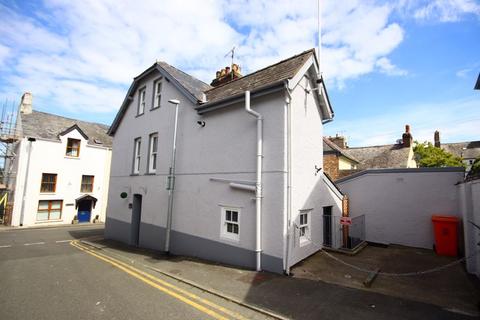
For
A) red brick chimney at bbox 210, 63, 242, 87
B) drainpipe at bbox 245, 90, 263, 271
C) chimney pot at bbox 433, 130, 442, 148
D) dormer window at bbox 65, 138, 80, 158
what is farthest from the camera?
chimney pot at bbox 433, 130, 442, 148

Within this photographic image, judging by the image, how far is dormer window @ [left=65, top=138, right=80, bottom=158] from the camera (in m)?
25.2

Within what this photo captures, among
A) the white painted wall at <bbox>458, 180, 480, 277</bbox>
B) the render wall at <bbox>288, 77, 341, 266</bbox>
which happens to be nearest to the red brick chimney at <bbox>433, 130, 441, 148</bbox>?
the render wall at <bbox>288, 77, 341, 266</bbox>

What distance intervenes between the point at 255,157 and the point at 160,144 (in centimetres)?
648

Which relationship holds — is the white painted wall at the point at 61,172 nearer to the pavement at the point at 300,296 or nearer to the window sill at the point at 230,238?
the pavement at the point at 300,296

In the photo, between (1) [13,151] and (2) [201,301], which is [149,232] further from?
(1) [13,151]

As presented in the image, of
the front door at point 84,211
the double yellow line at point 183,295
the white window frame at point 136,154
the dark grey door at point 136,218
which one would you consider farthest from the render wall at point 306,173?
the front door at point 84,211

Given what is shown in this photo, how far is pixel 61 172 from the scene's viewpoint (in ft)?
79.6

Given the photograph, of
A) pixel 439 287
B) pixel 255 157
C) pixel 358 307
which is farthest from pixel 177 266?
pixel 439 287

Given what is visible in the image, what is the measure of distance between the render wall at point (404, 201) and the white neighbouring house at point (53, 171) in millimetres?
26586

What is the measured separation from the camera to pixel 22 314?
5.23m

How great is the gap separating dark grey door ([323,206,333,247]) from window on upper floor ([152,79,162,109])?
1055 cm

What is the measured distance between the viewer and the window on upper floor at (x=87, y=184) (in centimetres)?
2605

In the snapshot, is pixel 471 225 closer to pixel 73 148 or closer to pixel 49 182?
pixel 49 182

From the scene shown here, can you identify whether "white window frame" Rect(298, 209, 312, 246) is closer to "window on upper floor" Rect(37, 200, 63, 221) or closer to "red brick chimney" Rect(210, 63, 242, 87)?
"red brick chimney" Rect(210, 63, 242, 87)
